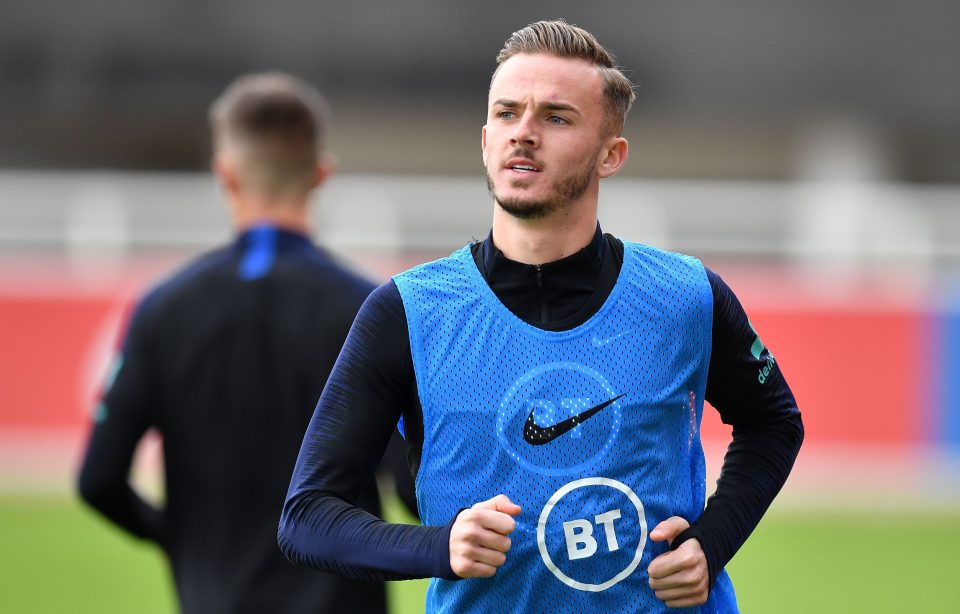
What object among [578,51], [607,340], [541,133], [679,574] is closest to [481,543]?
[679,574]

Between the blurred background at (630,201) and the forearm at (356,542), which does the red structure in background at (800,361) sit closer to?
the blurred background at (630,201)

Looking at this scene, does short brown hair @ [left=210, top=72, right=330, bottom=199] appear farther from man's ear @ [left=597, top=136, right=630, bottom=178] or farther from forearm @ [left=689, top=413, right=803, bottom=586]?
forearm @ [left=689, top=413, right=803, bottom=586]

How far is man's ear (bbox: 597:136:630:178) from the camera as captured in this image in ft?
9.79

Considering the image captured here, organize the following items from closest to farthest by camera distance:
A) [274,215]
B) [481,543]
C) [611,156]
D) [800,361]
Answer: [481,543] → [611,156] → [274,215] → [800,361]

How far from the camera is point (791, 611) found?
24.5ft

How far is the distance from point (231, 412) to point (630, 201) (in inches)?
412

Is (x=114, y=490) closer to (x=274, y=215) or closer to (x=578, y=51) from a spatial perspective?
(x=274, y=215)

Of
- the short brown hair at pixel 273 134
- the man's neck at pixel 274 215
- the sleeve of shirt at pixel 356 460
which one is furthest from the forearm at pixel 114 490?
the sleeve of shirt at pixel 356 460

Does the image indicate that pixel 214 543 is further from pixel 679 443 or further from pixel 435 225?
pixel 435 225

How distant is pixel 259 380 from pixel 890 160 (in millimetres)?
15337

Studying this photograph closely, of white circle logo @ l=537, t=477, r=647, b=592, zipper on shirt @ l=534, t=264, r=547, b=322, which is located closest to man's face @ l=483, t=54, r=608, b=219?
zipper on shirt @ l=534, t=264, r=547, b=322

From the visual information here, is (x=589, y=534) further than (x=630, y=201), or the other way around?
(x=630, y=201)

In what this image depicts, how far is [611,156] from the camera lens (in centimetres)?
302

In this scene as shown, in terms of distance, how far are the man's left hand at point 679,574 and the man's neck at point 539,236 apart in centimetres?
56
